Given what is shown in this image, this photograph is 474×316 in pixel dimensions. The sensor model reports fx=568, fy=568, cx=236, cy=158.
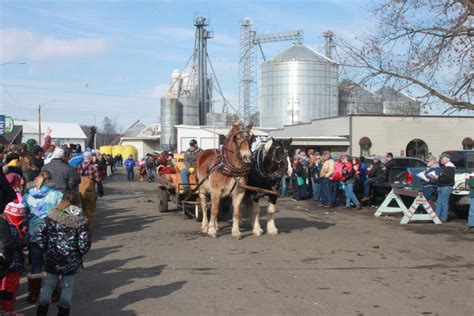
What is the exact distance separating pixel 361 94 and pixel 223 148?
7757 millimetres

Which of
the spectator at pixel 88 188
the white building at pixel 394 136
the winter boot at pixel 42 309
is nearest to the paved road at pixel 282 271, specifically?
the winter boot at pixel 42 309

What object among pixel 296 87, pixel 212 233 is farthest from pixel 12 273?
pixel 296 87

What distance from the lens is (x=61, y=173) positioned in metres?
9.55

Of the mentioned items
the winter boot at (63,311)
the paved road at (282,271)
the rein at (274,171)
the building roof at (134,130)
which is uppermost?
the building roof at (134,130)

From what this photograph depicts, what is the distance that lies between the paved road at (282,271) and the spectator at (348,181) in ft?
14.2

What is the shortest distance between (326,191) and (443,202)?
5226 millimetres

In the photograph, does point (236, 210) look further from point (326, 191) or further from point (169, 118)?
point (169, 118)

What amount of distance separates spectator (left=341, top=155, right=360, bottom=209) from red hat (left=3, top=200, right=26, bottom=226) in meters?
13.4

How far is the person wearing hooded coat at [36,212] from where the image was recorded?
690 cm

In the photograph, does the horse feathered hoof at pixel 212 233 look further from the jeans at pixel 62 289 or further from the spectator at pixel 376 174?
the spectator at pixel 376 174

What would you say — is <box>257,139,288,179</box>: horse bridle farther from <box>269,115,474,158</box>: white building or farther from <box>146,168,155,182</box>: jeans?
<box>269,115,474,158</box>: white building

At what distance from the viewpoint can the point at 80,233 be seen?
19.5 feet

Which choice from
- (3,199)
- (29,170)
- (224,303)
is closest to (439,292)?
(224,303)

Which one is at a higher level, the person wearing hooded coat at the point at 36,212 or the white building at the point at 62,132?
the white building at the point at 62,132
